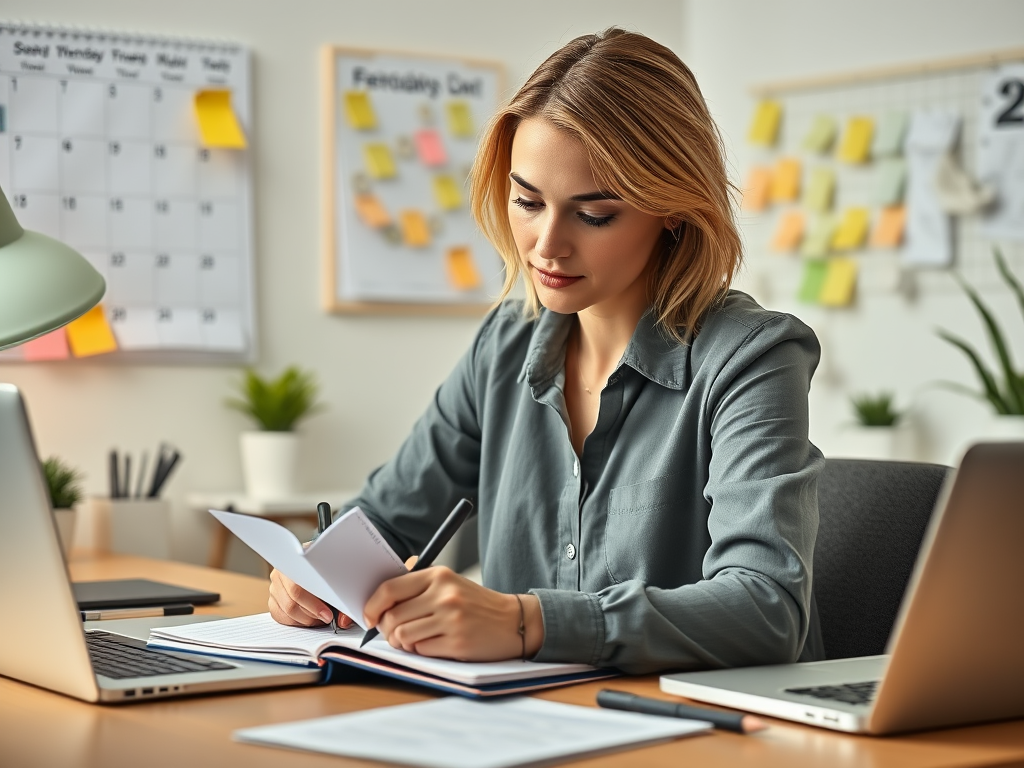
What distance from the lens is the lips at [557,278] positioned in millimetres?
1362

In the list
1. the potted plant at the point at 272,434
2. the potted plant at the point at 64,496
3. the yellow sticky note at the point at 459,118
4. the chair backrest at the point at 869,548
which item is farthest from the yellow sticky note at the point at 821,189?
the potted plant at the point at 64,496

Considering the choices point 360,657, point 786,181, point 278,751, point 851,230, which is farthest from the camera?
point 786,181

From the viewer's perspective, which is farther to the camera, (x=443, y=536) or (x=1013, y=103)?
(x=1013, y=103)

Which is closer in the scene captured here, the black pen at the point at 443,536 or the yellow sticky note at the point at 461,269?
the black pen at the point at 443,536

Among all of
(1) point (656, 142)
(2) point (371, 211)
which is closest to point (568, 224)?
(1) point (656, 142)

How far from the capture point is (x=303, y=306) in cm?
279

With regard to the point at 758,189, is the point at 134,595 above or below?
below

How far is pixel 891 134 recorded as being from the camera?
294 cm

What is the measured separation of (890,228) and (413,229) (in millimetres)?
1101

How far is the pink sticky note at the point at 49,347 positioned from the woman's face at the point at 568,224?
4.65 ft

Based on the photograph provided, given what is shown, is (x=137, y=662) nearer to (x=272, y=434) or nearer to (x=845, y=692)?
(x=845, y=692)

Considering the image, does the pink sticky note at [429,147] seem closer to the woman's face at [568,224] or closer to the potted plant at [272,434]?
the potted plant at [272,434]

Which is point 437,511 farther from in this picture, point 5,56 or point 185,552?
point 5,56

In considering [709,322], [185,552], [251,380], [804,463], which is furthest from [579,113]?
[185,552]
